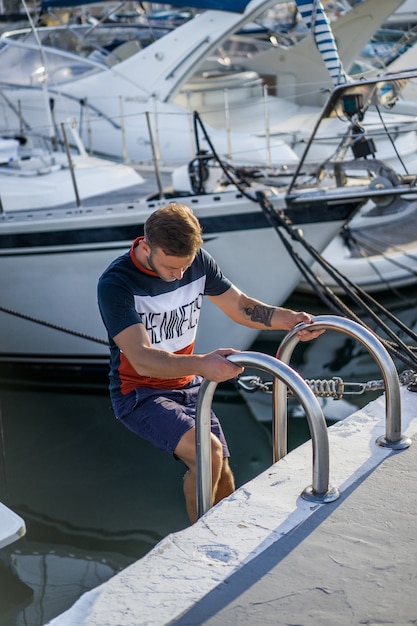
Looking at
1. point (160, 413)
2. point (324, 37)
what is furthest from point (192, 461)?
point (324, 37)

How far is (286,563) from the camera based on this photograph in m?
2.80

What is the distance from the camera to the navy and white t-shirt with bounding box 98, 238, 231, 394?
341cm

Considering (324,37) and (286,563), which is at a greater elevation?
(324,37)

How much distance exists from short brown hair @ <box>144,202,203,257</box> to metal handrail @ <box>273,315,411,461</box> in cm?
60

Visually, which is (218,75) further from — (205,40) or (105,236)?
(105,236)

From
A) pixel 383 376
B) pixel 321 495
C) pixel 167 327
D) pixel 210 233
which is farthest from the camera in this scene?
pixel 210 233

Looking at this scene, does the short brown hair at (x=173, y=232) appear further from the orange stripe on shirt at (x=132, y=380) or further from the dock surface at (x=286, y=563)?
the dock surface at (x=286, y=563)

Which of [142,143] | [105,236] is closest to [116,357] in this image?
[105,236]

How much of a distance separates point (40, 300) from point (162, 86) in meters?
4.31

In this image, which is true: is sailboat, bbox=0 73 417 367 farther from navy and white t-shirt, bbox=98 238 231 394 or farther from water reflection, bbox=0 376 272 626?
navy and white t-shirt, bbox=98 238 231 394

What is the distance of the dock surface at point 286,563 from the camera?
8.40 ft

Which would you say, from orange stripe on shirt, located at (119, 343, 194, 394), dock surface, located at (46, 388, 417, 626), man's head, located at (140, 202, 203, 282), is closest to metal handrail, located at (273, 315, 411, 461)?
dock surface, located at (46, 388, 417, 626)

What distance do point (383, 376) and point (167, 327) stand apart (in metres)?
0.90

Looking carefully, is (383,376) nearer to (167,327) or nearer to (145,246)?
(167,327)
